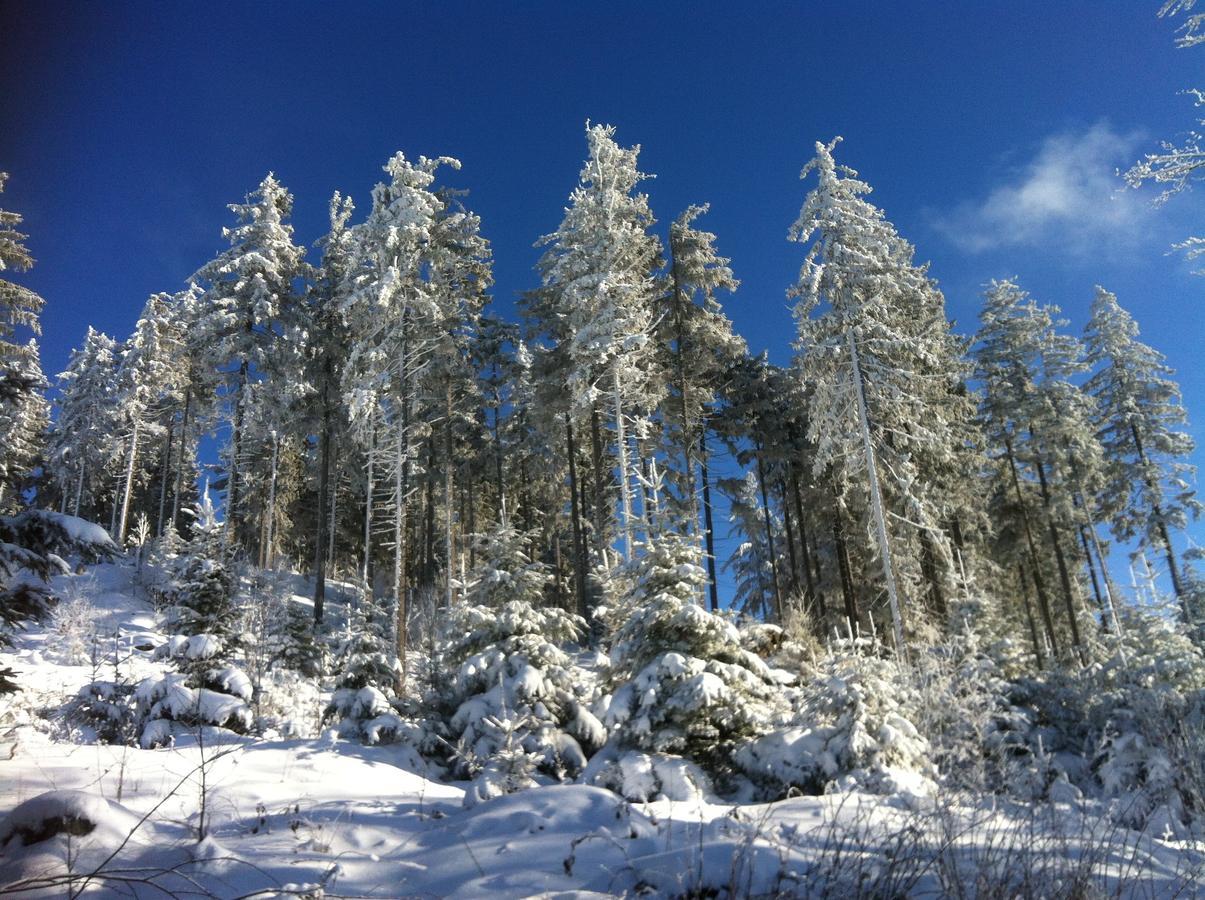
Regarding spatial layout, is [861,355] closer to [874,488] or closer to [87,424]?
[874,488]

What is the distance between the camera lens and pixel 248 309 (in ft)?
81.9

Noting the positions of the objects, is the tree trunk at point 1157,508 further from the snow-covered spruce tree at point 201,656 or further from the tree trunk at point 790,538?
the snow-covered spruce tree at point 201,656

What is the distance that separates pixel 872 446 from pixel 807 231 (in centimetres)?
625

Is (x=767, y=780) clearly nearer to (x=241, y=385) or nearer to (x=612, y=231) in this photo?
(x=612, y=231)

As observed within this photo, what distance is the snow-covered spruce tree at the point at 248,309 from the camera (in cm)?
2431

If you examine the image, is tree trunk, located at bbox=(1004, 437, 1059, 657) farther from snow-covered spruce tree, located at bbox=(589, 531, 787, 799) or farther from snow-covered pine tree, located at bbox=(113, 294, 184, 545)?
snow-covered pine tree, located at bbox=(113, 294, 184, 545)

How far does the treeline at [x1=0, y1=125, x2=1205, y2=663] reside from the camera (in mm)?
19391

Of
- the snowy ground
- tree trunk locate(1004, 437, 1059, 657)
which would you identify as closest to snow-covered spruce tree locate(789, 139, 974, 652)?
tree trunk locate(1004, 437, 1059, 657)

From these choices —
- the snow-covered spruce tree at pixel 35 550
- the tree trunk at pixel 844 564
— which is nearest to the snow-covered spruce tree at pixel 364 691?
the snow-covered spruce tree at pixel 35 550

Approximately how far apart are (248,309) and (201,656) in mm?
16045

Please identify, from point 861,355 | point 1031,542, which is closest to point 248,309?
point 861,355

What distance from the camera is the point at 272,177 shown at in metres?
26.7

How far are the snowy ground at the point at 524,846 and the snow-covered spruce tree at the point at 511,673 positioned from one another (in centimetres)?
429

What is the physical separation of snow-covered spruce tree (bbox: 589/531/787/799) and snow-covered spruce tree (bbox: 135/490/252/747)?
530 cm
